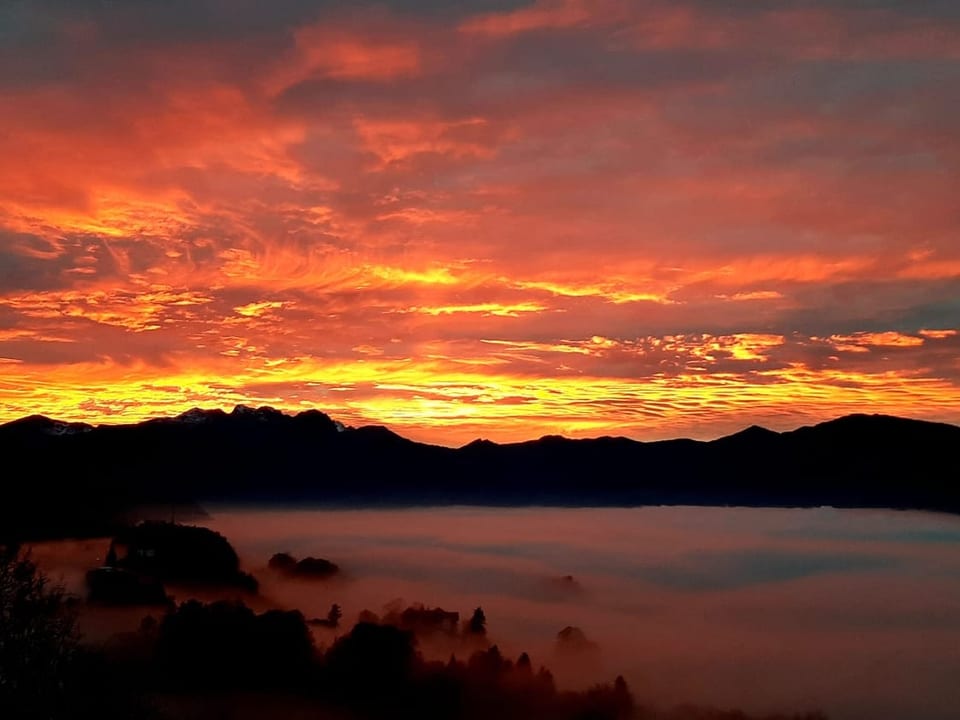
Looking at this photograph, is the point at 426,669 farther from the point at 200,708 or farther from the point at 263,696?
the point at 200,708

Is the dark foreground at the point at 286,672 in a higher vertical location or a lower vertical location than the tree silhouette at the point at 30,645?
lower

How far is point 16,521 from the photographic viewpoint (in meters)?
182

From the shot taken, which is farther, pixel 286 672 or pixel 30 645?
pixel 286 672

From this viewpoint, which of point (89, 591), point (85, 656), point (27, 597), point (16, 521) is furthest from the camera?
point (16, 521)

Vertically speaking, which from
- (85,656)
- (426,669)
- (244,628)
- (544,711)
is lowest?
(544,711)

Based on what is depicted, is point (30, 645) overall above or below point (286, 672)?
above

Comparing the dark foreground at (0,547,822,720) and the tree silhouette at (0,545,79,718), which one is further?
the dark foreground at (0,547,822,720)

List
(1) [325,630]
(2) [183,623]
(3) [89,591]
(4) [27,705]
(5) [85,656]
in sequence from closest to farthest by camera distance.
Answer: (4) [27,705] → (5) [85,656] → (2) [183,623] → (3) [89,591] → (1) [325,630]

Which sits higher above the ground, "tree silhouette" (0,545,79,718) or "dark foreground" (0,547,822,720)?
"tree silhouette" (0,545,79,718)

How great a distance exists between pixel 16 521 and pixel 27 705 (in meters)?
167

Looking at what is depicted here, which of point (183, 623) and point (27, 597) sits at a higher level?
point (27, 597)

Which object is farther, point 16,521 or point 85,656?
point 16,521

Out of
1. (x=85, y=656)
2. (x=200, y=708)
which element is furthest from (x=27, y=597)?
(x=200, y=708)

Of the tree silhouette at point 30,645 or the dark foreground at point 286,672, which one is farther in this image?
the dark foreground at point 286,672
